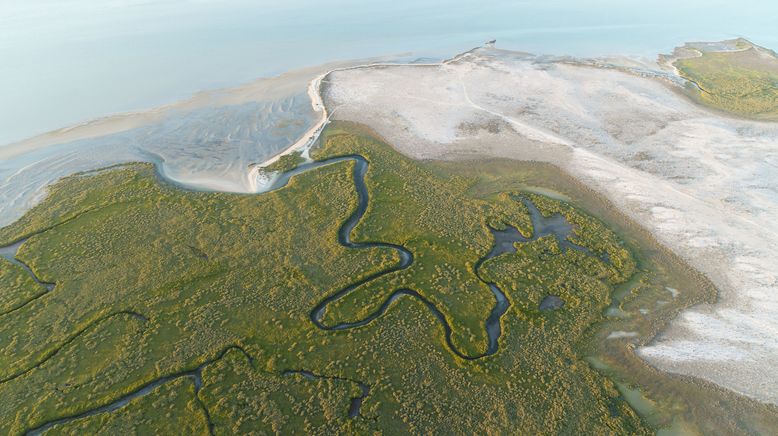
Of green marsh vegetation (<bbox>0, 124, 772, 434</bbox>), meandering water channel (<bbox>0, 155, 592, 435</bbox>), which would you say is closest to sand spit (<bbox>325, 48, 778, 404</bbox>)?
green marsh vegetation (<bbox>0, 124, 772, 434</bbox>)

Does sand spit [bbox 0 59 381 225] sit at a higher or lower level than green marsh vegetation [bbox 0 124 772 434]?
higher

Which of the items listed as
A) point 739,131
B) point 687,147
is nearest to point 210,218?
point 687,147

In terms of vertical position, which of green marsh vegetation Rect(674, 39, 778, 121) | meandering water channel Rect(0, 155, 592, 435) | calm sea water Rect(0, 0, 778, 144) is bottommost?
meandering water channel Rect(0, 155, 592, 435)

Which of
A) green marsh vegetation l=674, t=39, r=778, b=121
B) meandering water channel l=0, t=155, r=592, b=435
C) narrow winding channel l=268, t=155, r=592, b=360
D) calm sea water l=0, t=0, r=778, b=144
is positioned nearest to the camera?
meandering water channel l=0, t=155, r=592, b=435

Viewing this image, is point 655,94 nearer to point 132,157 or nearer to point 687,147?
point 687,147

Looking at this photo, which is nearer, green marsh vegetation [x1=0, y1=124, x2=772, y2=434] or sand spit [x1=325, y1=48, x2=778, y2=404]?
green marsh vegetation [x1=0, y1=124, x2=772, y2=434]

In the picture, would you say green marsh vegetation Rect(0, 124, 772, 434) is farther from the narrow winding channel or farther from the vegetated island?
the vegetated island

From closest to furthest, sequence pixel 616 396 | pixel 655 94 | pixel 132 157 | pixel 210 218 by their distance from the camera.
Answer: pixel 616 396
pixel 210 218
pixel 132 157
pixel 655 94

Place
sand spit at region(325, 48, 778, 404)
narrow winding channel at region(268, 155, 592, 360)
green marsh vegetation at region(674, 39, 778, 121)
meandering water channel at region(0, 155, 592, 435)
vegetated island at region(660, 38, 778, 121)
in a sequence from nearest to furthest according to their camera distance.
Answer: meandering water channel at region(0, 155, 592, 435) < sand spit at region(325, 48, 778, 404) < narrow winding channel at region(268, 155, 592, 360) < green marsh vegetation at region(674, 39, 778, 121) < vegetated island at region(660, 38, 778, 121)
